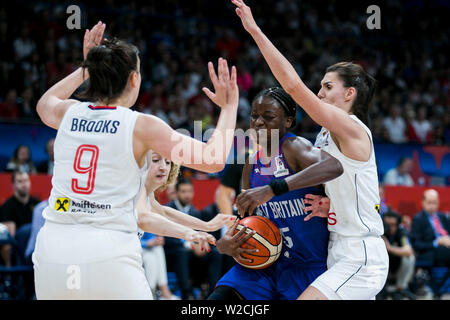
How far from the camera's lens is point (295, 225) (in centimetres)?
364

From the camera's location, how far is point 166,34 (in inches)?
481

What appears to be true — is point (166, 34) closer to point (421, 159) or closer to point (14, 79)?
point (14, 79)

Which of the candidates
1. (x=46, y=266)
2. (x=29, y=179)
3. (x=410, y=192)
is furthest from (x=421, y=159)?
(x=46, y=266)

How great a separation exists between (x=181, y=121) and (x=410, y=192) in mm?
4140

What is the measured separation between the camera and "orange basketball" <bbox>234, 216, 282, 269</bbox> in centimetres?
350

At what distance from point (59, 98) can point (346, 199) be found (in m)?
1.79

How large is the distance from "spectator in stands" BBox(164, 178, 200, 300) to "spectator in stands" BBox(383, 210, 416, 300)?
2876 mm

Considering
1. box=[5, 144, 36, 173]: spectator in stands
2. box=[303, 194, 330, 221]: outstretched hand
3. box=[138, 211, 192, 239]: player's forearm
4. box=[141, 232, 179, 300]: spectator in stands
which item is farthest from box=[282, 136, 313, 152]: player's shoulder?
box=[5, 144, 36, 173]: spectator in stands

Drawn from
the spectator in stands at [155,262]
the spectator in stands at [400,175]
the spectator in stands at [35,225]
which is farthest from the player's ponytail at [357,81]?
the spectator in stands at [400,175]

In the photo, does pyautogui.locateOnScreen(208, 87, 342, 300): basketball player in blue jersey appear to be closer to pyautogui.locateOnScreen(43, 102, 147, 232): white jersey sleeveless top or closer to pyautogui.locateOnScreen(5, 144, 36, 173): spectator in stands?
pyautogui.locateOnScreen(43, 102, 147, 232): white jersey sleeveless top

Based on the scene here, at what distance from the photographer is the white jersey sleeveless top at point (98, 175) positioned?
269cm

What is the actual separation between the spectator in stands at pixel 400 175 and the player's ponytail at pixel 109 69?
7758 millimetres

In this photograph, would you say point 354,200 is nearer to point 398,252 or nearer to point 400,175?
point 398,252

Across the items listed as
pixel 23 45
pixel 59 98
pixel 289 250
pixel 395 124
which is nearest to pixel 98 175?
pixel 59 98
